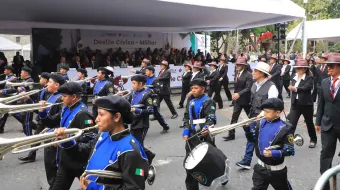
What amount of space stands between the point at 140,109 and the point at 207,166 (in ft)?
9.28

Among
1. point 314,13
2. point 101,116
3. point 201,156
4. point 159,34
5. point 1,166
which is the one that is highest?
point 314,13

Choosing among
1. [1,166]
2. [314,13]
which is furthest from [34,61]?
[314,13]

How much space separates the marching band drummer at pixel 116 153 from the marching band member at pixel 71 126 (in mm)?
1238

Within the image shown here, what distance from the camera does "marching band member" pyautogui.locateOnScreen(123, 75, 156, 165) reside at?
6.70 metres

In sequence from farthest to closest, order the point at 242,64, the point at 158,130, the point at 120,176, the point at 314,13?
the point at 314,13 < the point at 158,130 < the point at 242,64 < the point at 120,176

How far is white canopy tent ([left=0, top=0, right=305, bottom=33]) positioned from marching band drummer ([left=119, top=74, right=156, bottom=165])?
22.0 feet

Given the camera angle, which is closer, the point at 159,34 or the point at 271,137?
the point at 271,137

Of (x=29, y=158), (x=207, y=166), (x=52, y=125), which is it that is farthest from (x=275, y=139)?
(x=29, y=158)

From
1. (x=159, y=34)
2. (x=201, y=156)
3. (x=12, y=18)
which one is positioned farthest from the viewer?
(x=159, y=34)

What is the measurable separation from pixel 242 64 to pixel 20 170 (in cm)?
499

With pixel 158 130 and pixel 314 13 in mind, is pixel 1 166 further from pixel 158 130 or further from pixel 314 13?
pixel 314 13

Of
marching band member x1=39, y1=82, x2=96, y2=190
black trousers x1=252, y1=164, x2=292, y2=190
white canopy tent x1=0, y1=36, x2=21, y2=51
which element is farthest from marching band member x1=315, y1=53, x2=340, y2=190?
white canopy tent x1=0, y1=36, x2=21, y2=51

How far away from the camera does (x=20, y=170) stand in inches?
258

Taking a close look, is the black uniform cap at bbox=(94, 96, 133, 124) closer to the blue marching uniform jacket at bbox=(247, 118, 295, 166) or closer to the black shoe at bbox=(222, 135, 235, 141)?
the blue marching uniform jacket at bbox=(247, 118, 295, 166)
